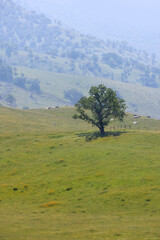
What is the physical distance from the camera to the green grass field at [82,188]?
3341 cm

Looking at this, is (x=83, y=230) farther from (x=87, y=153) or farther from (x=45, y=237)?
(x=87, y=153)

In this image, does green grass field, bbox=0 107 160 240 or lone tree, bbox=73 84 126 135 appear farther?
lone tree, bbox=73 84 126 135

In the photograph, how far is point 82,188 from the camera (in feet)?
176

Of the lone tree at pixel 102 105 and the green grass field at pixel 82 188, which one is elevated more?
the lone tree at pixel 102 105

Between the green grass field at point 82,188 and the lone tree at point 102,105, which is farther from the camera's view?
the lone tree at point 102,105

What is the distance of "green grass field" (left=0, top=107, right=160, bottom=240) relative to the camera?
33.4m

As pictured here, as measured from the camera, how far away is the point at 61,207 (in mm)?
45906

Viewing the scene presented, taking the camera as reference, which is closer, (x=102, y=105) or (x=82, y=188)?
(x=82, y=188)

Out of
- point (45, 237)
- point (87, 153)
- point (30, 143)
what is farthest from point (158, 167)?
point (30, 143)

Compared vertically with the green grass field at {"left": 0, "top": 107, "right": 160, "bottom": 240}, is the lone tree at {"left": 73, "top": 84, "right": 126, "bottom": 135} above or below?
above

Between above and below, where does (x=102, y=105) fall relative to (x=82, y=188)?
above

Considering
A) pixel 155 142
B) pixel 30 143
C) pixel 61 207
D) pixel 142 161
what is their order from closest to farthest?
pixel 61 207 → pixel 142 161 → pixel 155 142 → pixel 30 143

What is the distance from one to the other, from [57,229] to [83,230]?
103 inches

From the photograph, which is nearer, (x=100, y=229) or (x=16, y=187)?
(x=100, y=229)
